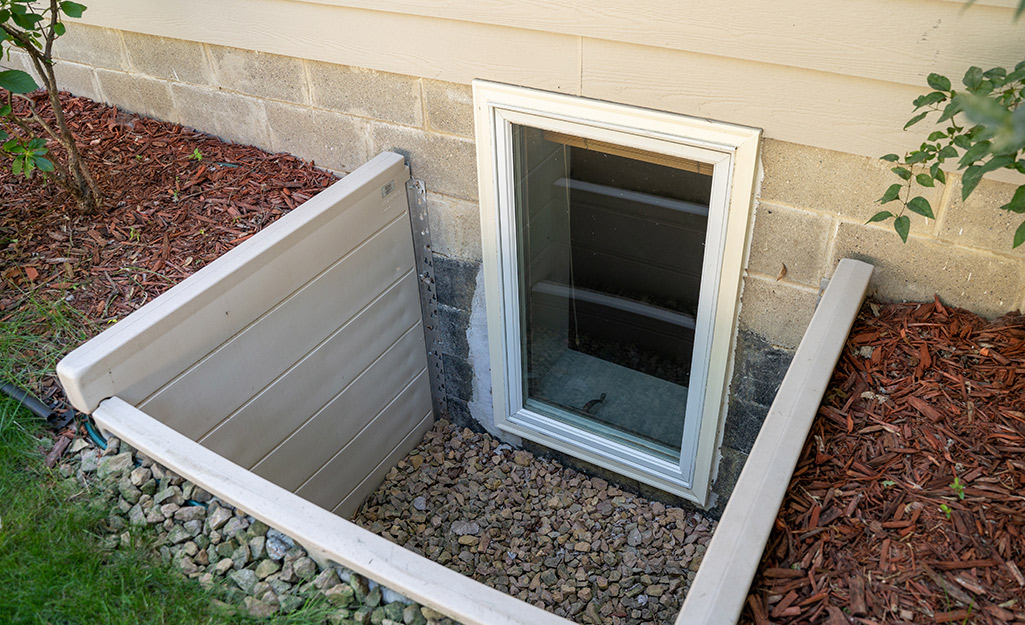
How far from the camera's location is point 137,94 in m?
4.00

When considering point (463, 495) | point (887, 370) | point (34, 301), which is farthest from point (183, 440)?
point (887, 370)

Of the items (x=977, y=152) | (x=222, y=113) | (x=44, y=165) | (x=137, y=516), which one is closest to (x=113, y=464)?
(x=137, y=516)

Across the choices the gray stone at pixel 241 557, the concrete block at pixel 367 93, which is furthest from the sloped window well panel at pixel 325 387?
the concrete block at pixel 367 93

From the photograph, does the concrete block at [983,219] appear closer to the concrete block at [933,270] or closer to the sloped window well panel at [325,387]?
the concrete block at [933,270]

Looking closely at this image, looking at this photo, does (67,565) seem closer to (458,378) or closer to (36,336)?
(36,336)

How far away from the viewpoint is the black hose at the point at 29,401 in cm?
254

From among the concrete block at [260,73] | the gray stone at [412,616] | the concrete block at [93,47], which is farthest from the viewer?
the concrete block at [93,47]

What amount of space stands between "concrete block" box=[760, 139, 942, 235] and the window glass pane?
29 cm

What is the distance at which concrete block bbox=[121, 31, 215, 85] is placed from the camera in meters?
3.64

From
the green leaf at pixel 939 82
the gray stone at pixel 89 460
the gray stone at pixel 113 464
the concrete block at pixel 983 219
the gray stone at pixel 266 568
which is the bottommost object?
the gray stone at pixel 266 568


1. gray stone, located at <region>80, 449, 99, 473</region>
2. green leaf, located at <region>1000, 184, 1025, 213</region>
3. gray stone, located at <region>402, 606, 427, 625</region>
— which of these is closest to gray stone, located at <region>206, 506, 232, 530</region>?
gray stone, located at <region>80, 449, 99, 473</region>

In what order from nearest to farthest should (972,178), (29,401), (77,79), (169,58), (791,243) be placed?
1. (972,178)
2. (29,401)
3. (791,243)
4. (169,58)
5. (77,79)

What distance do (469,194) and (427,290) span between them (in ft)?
2.15

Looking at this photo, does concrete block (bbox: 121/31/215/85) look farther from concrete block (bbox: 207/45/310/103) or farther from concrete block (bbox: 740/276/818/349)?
concrete block (bbox: 740/276/818/349)
